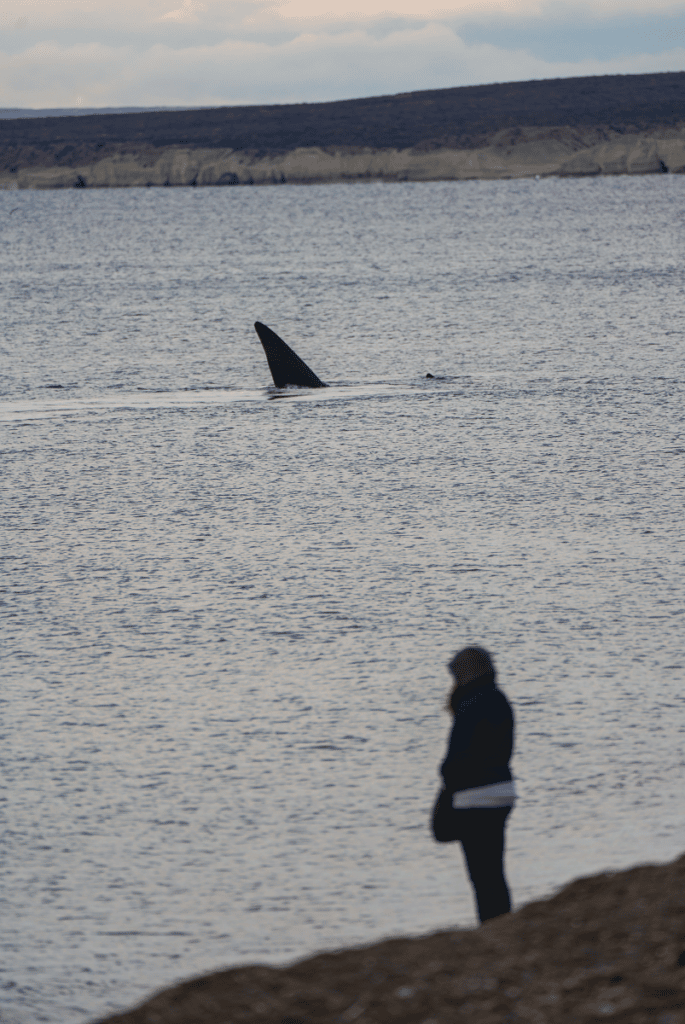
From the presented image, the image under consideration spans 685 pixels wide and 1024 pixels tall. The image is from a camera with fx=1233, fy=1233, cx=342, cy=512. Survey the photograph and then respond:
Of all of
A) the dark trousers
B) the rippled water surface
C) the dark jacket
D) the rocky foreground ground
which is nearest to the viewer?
the rocky foreground ground

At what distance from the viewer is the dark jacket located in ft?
20.0

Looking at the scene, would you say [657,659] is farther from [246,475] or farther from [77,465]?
[77,465]

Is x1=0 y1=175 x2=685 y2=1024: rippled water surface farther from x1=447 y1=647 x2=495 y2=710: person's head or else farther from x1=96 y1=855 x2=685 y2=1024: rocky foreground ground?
x1=447 y1=647 x2=495 y2=710: person's head

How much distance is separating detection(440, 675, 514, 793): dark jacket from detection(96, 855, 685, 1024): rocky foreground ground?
765 millimetres

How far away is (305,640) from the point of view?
11750 mm

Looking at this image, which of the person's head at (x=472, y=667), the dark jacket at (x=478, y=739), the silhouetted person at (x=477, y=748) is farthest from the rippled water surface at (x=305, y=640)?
the person's head at (x=472, y=667)

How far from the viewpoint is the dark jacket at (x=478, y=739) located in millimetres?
6090

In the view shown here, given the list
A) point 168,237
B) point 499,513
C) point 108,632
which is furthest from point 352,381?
point 168,237

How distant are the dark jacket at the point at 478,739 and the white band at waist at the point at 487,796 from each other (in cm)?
3

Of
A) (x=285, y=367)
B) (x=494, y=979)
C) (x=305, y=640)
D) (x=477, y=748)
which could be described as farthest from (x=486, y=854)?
(x=285, y=367)

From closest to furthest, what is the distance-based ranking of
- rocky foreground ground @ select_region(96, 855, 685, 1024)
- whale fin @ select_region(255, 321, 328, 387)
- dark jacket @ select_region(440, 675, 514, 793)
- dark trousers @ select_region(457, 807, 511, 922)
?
rocky foreground ground @ select_region(96, 855, 685, 1024) → dark jacket @ select_region(440, 675, 514, 793) → dark trousers @ select_region(457, 807, 511, 922) → whale fin @ select_region(255, 321, 328, 387)

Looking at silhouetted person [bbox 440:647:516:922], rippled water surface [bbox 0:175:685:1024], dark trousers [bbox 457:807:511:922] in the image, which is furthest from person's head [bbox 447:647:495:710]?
rippled water surface [bbox 0:175:685:1024]

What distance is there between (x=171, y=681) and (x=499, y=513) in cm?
673

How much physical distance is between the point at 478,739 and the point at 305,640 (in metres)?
5.76
